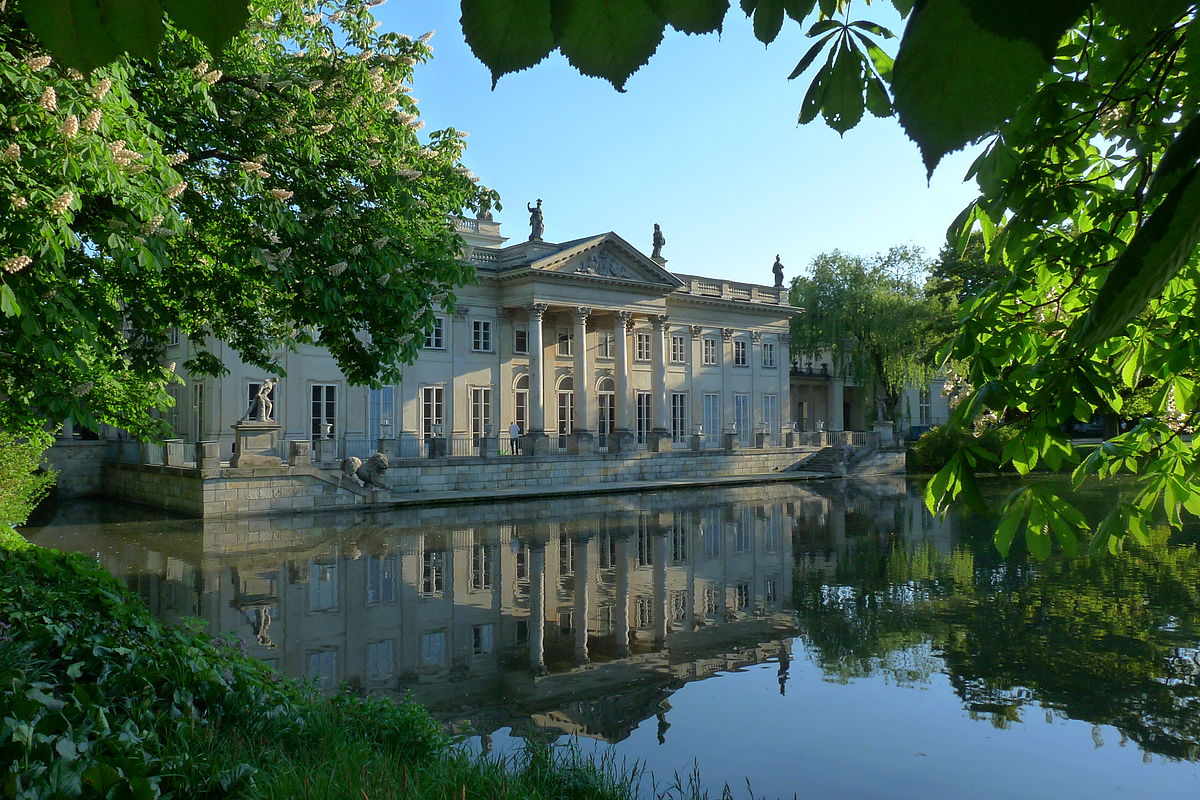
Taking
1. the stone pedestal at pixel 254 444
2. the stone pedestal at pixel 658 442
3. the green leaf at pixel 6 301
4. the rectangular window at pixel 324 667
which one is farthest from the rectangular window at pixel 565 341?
the green leaf at pixel 6 301

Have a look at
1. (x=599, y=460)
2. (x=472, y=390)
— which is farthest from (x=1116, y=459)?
(x=472, y=390)

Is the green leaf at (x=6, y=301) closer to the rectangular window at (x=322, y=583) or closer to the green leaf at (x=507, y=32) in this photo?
the green leaf at (x=507, y=32)

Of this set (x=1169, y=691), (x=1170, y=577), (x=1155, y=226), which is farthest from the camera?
(x=1170, y=577)

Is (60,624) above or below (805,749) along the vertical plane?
above

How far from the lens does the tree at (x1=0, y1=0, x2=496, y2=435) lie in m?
6.04

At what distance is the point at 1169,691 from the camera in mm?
6902

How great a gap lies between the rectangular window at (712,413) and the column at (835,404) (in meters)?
11.0

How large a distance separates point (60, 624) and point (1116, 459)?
5.18 meters

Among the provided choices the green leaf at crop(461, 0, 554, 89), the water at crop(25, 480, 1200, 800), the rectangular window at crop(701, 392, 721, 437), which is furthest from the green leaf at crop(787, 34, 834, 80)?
the rectangular window at crop(701, 392, 721, 437)

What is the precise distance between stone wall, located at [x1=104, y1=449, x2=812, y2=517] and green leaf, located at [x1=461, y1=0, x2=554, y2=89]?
21.9m

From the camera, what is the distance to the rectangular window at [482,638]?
8641mm

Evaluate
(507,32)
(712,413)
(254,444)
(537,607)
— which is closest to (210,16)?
(507,32)

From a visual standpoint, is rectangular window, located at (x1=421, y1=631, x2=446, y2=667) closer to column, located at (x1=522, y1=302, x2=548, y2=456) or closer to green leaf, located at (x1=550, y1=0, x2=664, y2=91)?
green leaf, located at (x1=550, y1=0, x2=664, y2=91)

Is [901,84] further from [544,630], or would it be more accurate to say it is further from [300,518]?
[300,518]
